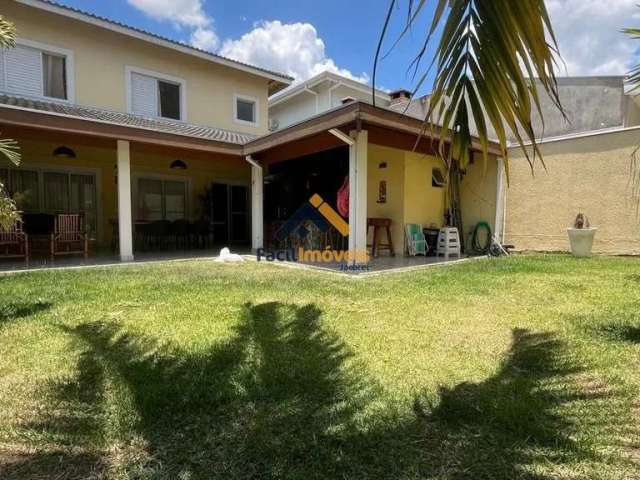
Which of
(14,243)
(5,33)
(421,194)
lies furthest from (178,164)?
(5,33)

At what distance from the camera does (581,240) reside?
9.88m

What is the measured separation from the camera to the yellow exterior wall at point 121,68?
10.5 metres

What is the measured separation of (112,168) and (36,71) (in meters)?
3.45

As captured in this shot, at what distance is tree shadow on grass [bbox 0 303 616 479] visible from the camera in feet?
6.91

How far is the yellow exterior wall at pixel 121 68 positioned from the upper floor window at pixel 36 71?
0.68 feet

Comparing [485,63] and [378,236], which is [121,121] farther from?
[485,63]

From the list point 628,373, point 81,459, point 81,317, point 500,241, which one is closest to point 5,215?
point 81,317

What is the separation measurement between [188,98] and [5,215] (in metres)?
9.88

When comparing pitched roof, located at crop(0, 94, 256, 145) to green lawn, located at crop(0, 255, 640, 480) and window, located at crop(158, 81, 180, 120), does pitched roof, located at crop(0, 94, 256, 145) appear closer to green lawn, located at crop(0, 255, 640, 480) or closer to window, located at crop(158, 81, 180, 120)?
window, located at crop(158, 81, 180, 120)

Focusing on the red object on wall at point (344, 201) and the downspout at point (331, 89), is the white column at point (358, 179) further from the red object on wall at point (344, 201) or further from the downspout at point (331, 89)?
the downspout at point (331, 89)

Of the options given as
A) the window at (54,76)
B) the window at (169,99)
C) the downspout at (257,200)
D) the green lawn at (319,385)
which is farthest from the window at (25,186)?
the green lawn at (319,385)

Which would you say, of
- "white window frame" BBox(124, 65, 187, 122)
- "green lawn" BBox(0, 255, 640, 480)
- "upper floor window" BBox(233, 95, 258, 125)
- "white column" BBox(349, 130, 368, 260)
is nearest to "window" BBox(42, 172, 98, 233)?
"white window frame" BBox(124, 65, 187, 122)

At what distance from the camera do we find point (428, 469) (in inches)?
81.3

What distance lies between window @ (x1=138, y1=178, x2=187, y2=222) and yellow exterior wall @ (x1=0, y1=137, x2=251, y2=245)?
19 centimetres
